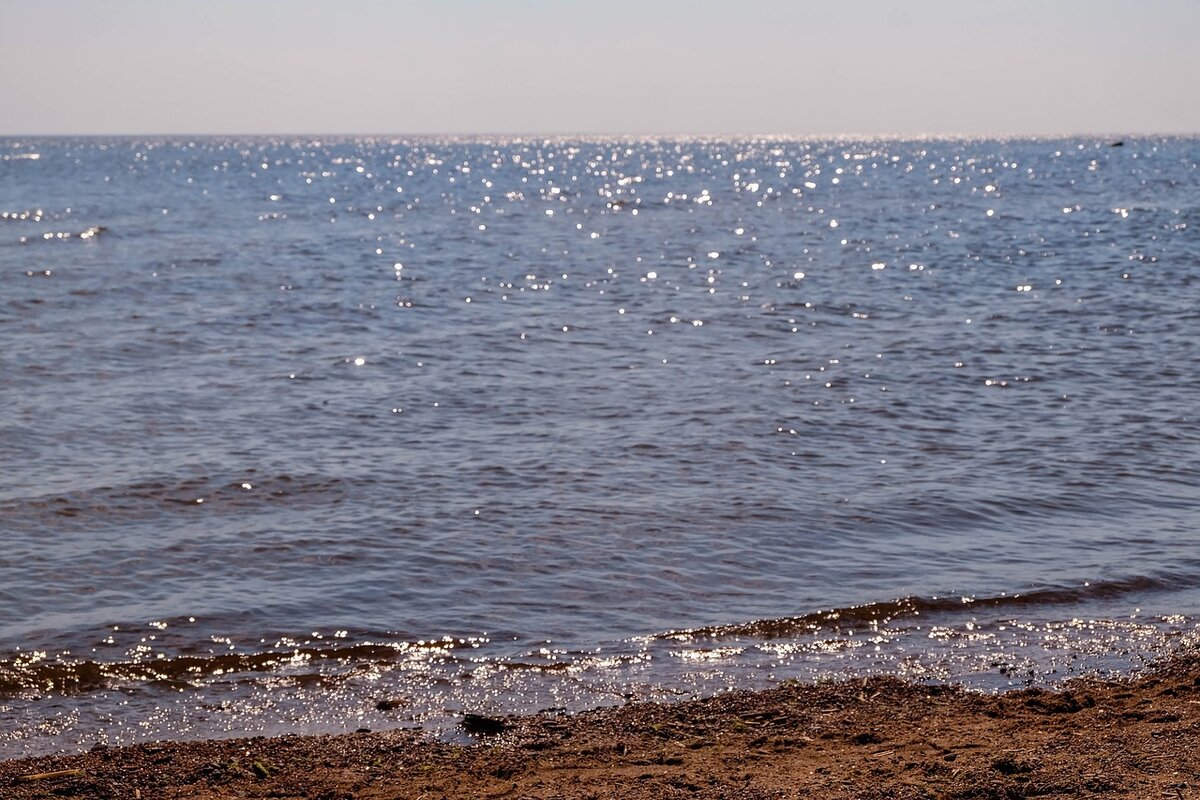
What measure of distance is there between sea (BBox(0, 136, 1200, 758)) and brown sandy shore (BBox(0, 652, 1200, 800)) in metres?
0.53

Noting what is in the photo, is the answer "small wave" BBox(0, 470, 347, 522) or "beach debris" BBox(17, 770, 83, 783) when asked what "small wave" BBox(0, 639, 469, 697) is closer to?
"beach debris" BBox(17, 770, 83, 783)

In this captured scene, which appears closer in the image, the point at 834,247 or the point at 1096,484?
the point at 1096,484

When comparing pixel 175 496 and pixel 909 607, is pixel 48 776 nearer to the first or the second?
pixel 909 607

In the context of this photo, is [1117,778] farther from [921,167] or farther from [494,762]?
[921,167]

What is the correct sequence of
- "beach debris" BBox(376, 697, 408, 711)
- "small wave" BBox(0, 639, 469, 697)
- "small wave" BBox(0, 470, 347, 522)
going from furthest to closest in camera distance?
"small wave" BBox(0, 470, 347, 522) < "small wave" BBox(0, 639, 469, 697) < "beach debris" BBox(376, 697, 408, 711)

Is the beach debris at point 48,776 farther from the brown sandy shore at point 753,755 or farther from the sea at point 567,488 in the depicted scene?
the sea at point 567,488

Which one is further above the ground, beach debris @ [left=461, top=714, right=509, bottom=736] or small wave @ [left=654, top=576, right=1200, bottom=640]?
small wave @ [left=654, top=576, right=1200, bottom=640]

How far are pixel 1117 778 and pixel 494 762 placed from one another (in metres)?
2.58

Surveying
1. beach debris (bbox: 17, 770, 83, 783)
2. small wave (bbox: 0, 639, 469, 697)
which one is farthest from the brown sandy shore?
small wave (bbox: 0, 639, 469, 697)

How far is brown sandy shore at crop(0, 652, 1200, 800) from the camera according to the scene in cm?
507

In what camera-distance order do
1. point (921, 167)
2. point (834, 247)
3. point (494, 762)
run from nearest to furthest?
1. point (494, 762)
2. point (834, 247)
3. point (921, 167)

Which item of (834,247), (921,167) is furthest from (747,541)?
(921,167)

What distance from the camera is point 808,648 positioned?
25.0ft

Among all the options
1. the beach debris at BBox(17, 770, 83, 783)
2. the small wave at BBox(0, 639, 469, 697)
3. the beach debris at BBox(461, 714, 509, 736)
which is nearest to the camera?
the beach debris at BBox(17, 770, 83, 783)
